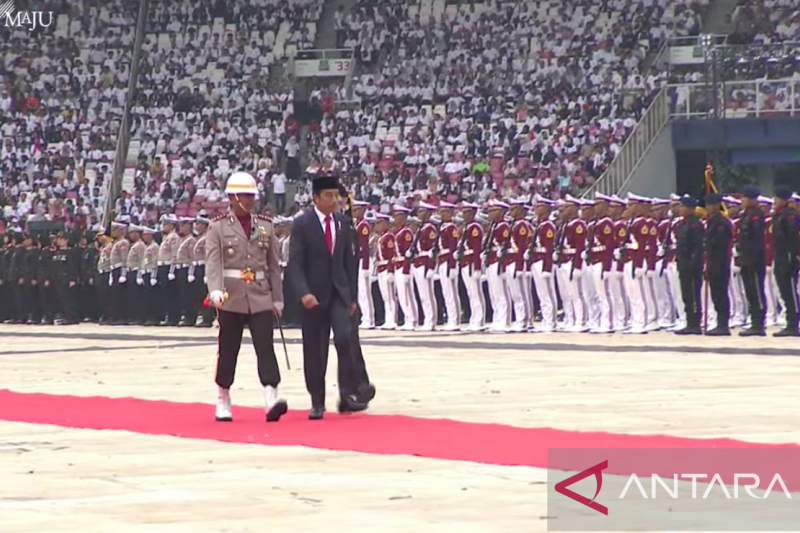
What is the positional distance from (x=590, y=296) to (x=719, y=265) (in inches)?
110

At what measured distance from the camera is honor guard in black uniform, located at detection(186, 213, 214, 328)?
3088 cm

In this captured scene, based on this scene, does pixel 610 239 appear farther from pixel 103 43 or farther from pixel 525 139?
pixel 103 43

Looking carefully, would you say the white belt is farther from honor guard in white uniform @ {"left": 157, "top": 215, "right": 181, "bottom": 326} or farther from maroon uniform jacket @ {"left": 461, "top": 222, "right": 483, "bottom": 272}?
honor guard in white uniform @ {"left": 157, "top": 215, "right": 181, "bottom": 326}

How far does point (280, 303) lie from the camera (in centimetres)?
1397

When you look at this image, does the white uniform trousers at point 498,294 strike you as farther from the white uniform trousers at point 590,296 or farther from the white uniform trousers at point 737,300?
the white uniform trousers at point 737,300

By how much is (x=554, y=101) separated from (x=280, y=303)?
95.7ft

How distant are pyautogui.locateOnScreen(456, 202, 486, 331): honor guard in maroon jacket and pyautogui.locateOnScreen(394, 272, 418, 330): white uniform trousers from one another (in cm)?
110

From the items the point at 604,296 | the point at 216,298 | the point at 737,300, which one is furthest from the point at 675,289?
the point at 216,298

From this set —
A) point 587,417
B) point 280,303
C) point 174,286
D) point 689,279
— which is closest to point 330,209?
point 280,303

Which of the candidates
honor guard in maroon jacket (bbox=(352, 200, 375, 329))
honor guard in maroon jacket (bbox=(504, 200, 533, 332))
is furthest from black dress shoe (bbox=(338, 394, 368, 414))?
honor guard in maroon jacket (bbox=(352, 200, 375, 329))

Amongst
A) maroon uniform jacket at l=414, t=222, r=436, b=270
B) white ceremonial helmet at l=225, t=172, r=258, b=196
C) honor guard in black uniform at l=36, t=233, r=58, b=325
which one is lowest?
honor guard in black uniform at l=36, t=233, r=58, b=325

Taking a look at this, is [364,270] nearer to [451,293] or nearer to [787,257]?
[451,293]

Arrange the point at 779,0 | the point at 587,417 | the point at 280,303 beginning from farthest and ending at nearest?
Result: the point at 779,0, the point at 280,303, the point at 587,417

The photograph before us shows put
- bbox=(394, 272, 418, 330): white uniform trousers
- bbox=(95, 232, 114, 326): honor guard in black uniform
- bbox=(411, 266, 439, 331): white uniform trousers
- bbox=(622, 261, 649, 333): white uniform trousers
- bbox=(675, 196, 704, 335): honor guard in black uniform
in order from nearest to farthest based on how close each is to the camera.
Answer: bbox=(675, 196, 704, 335): honor guard in black uniform, bbox=(622, 261, 649, 333): white uniform trousers, bbox=(411, 266, 439, 331): white uniform trousers, bbox=(394, 272, 418, 330): white uniform trousers, bbox=(95, 232, 114, 326): honor guard in black uniform
